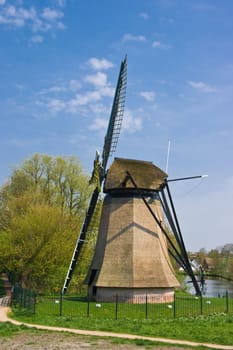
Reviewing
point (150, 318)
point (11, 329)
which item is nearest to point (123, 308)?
point (150, 318)

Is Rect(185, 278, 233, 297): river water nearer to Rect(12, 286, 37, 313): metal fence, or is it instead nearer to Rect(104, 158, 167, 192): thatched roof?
Rect(104, 158, 167, 192): thatched roof

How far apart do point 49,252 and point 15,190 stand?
11.9 m

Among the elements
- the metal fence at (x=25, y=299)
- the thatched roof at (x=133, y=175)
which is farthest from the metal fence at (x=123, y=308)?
the thatched roof at (x=133, y=175)

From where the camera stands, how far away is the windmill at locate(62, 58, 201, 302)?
23.8 m

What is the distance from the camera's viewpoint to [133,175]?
25547mm

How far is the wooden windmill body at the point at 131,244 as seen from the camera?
23.7 m

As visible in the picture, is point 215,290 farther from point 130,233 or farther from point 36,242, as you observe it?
point 130,233

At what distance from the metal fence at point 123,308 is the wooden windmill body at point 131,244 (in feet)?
2.64

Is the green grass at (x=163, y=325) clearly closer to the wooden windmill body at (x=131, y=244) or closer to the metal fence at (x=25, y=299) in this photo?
the metal fence at (x=25, y=299)

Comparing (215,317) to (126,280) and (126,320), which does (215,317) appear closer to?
(126,320)

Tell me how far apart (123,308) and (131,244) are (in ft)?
12.8

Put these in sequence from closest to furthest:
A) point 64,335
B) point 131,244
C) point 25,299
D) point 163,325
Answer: point 64,335, point 163,325, point 25,299, point 131,244

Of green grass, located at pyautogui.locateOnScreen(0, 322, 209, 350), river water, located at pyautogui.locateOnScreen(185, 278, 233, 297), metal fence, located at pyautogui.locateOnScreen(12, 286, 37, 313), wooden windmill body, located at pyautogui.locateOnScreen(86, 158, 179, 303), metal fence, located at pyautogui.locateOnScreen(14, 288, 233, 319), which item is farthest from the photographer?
river water, located at pyautogui.locateOnScreen(185, 278, 233, 297)

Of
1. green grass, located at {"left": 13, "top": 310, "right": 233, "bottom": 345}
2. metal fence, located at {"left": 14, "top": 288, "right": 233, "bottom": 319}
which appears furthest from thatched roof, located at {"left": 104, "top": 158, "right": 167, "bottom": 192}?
green grass, located at {"left": 13, "top": 310, "right": 233, "bottom": 345}
